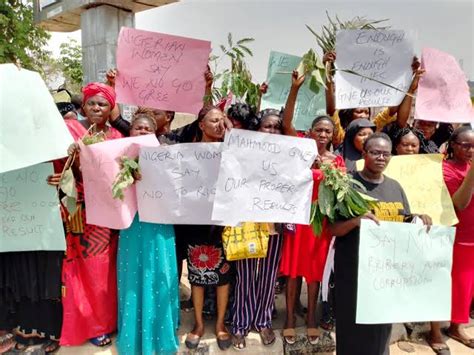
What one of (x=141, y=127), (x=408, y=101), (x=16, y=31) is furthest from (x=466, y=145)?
(x=16, y=31)

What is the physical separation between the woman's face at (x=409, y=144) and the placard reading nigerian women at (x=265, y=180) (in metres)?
1.12

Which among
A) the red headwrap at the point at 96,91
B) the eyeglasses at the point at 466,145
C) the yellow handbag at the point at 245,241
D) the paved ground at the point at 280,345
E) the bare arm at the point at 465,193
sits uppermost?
the red headwrap at the point at 96,91

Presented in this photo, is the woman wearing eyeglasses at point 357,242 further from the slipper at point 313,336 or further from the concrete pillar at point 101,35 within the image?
the concrete pillar at point 101,35

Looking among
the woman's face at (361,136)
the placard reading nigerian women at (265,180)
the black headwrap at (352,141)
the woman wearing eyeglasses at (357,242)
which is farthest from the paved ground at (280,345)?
the woman's face at (361,136)

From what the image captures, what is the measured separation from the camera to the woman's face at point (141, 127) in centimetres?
272

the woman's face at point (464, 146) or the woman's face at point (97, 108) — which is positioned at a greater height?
the woman's face at point (97, 108)

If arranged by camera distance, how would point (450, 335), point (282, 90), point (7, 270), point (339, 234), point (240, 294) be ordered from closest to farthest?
1. point (339, 234)
2. point (7, 270)
3. point (240, 294)
4. point (450, 335)
5. point (282, 90)

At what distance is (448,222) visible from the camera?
2.60m

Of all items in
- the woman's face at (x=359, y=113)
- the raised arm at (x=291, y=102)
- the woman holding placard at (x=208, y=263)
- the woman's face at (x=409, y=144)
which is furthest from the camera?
the woman's face at (x=359, y=113)

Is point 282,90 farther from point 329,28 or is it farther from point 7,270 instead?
point 7,270

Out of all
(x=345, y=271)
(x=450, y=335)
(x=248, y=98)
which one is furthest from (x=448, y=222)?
(x=248, y=98)

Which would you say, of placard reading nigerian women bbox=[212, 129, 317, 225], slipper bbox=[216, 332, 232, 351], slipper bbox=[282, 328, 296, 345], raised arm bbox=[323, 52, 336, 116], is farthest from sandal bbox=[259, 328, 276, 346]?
raised arm bbox=[323, 52, 336, 116]

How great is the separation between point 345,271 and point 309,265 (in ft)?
1.81

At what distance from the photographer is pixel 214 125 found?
265 centimetres
